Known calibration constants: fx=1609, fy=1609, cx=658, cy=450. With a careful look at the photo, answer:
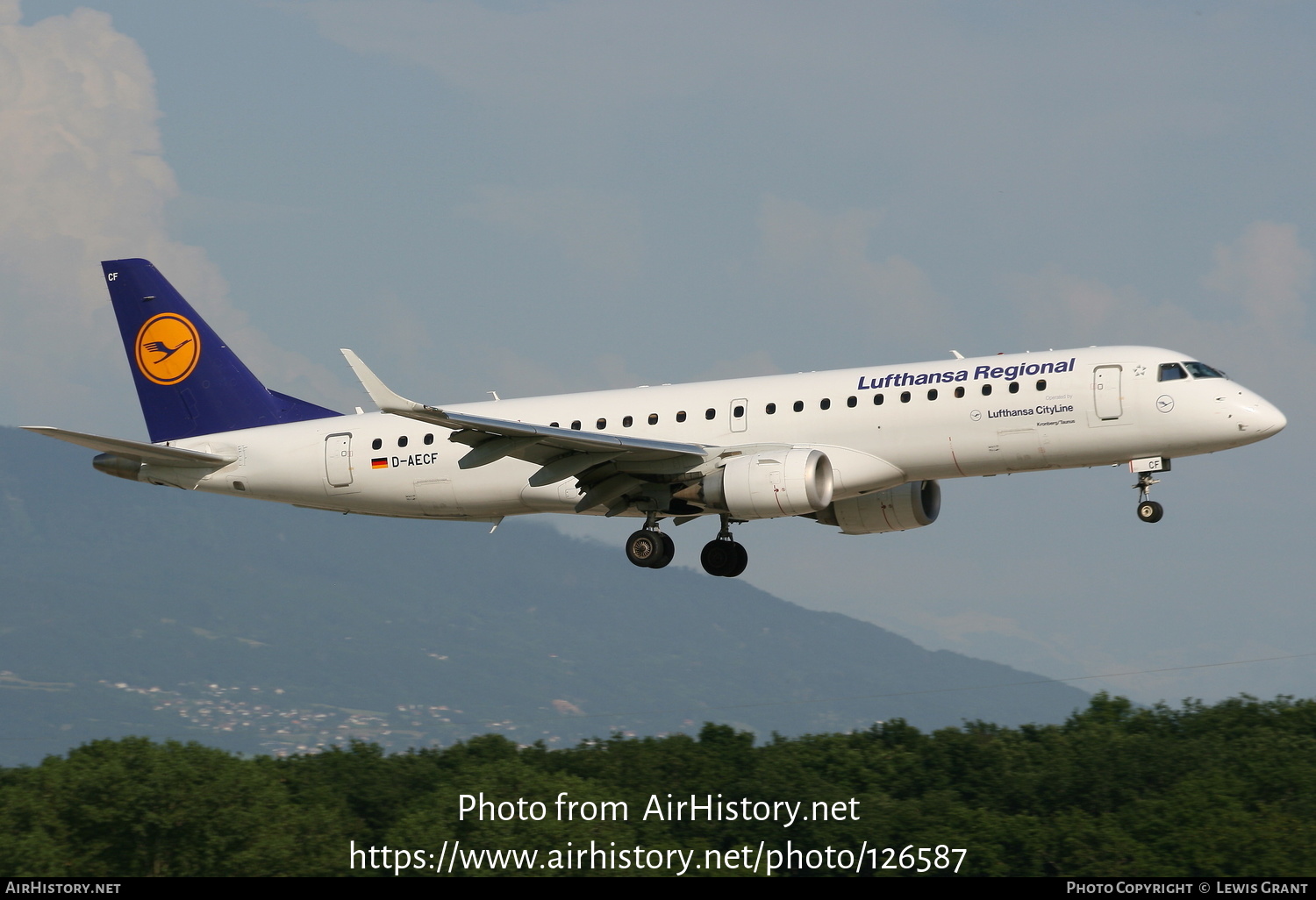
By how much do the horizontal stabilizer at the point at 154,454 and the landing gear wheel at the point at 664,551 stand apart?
11.7 metres

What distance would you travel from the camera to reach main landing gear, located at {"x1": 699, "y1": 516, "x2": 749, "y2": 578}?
4125 centimetres

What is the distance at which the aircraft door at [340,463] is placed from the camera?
4088 cm

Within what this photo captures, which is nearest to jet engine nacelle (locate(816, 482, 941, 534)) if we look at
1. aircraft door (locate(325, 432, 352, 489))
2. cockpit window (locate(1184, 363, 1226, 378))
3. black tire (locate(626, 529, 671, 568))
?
black tire (locate(626, 529, 671, 568))

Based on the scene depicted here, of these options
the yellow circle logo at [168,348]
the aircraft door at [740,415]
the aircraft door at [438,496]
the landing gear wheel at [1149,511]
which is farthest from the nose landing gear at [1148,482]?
the yellow circle logo at [168,348]

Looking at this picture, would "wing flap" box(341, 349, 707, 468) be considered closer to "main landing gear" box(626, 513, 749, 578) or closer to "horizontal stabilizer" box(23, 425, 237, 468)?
"main landing gear" box(626, 513, 749, 578)

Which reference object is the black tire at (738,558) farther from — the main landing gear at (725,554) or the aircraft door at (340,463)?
the aircraft door at (340,463)

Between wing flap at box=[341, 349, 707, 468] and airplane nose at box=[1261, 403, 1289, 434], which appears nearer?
wing flap at box=[341, 349, 707, 468]

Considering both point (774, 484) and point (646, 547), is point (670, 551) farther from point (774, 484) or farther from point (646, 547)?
point (774, 484)

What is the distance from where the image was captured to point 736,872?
266 ft

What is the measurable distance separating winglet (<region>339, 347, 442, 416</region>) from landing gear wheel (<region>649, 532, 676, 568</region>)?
8078 mm

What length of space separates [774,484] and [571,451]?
4826 mm

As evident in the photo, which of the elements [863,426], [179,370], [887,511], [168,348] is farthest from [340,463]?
[887,511]

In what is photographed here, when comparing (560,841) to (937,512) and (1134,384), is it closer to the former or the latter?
(937,512)
